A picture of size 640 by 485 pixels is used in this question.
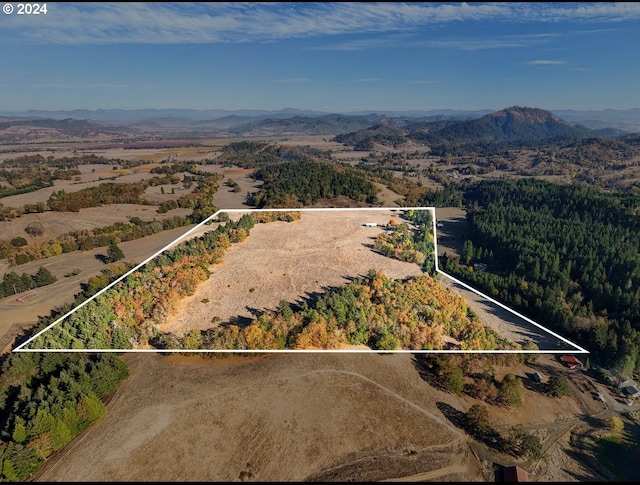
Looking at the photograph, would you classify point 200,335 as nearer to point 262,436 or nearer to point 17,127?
point 262,436

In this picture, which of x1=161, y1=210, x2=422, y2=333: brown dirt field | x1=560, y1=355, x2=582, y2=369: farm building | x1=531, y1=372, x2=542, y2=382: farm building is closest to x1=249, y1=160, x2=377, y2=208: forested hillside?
x1=560, y1=355, x2=582, y2=369: farm building

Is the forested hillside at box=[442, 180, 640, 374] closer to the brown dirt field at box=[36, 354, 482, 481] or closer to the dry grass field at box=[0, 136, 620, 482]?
the dry grass field at box=[0, 136, 620, 482]

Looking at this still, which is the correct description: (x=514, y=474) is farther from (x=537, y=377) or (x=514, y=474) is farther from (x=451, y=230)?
(x=451, y=230)

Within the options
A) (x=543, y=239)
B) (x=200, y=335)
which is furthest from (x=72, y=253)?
(x=543, y=239)

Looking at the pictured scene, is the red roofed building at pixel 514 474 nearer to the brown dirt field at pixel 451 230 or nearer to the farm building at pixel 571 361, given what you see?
the farm building at pixel 571 361

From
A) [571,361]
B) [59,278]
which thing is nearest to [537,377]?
[571,361]

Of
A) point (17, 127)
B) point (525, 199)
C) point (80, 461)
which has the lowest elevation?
point (80, 461)
